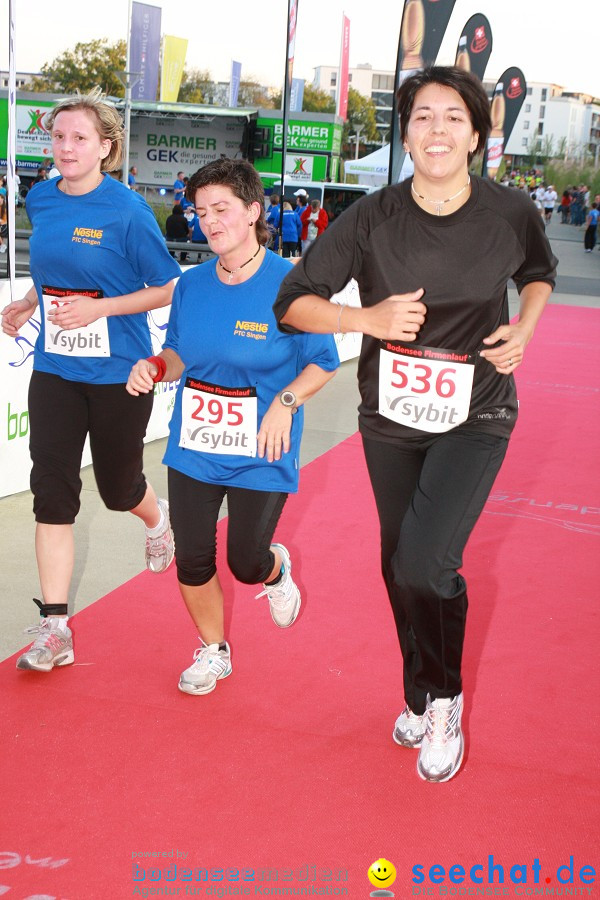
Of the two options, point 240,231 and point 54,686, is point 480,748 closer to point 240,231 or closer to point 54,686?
point 54,686

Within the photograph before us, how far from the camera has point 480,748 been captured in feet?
11.4

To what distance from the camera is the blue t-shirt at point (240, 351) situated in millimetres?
3473

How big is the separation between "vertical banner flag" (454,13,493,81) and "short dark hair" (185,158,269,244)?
15470 mm

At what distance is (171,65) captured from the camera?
117ft

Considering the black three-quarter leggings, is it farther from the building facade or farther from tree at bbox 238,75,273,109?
the building facade

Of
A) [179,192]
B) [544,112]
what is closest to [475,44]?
[179,192]

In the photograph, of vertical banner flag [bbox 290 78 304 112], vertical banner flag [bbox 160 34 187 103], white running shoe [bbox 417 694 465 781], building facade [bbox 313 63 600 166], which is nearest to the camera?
white running shoe [bbox 417 694 465 781]

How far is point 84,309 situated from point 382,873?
2201mm

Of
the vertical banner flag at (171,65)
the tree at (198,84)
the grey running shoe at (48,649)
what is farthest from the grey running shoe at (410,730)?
the tree at (198,84)

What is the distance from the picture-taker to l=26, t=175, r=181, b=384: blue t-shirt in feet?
13.0

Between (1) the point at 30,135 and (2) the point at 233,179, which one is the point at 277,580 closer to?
(2) the point at 233,179

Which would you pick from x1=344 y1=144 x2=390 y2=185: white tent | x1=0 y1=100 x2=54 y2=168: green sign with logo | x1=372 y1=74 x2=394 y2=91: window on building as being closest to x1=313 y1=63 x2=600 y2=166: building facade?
x1=372 y1=74 x2=394 y2=91: window on building

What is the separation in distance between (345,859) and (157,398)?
17.6ft

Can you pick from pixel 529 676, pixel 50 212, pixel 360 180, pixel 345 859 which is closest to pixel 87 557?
pixel 50 212
